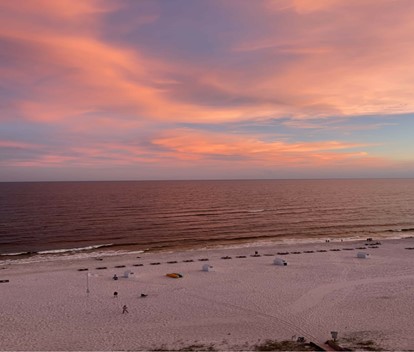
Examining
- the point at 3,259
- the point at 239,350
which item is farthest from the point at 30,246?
the point at 239,350

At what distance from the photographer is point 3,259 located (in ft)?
161

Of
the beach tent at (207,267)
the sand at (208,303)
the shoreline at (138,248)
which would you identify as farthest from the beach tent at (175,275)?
the shoreline at (138,248)

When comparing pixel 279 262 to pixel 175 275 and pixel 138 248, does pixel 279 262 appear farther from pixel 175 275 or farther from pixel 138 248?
pixel 138 248

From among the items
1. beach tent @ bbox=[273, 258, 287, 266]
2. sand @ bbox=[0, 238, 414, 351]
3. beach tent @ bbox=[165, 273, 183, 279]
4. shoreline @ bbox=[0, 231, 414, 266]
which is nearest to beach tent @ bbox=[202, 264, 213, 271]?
sand @ bbox=[0, 238, 414, 351]

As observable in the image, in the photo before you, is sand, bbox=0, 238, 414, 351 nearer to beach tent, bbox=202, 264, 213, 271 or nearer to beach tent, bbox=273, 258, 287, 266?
beach tent, bbox=202, 264, 213, 271

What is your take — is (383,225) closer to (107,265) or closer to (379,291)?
(379,291)

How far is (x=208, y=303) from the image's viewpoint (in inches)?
1179

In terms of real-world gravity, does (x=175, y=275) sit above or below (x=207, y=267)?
below

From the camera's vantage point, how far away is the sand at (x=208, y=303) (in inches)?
928

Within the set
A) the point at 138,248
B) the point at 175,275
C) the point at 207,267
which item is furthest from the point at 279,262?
the point at 138,248

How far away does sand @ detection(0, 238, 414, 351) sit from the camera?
23578 mm

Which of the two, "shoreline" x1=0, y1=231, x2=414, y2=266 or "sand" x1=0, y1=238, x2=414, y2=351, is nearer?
"sand" x1=0, y1=238, x2=414, y2=351

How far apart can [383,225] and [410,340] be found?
201 feet

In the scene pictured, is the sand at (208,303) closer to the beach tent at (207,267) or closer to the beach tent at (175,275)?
the beach tent at (207,267)
